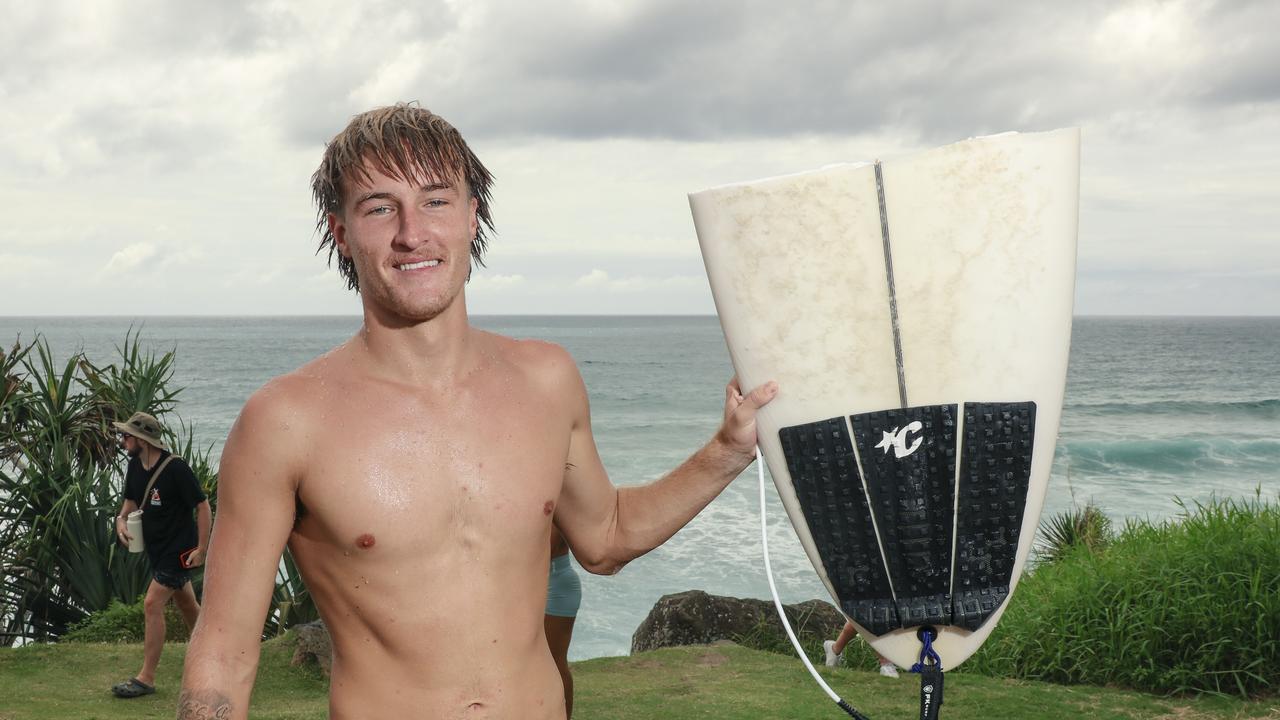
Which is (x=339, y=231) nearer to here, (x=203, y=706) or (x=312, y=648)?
(x=203, y=706)

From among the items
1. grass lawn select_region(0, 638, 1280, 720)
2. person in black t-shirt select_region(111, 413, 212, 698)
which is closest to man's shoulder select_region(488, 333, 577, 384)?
grass lawn select_region(0, 638, 1280, 720)

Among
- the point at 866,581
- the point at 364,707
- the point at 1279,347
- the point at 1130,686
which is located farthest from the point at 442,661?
the point at 1279,347

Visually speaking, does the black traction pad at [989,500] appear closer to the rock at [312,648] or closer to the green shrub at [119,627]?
the rock at [312,648]

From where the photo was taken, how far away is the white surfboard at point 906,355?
205 cm

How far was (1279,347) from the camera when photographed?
6619cm

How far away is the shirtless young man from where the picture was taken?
1754 mm

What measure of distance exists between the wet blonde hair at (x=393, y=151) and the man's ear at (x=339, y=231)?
1 cm

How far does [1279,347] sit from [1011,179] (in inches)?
2928

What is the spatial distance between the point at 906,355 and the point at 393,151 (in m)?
1.01

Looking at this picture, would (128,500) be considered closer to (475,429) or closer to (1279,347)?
(475,429)

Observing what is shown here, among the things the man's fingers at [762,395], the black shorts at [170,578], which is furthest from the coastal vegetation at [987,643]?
the man's fingers at [762,395]

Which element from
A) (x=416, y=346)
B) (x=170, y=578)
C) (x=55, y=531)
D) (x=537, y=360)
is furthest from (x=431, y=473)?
(x=55, y=531)

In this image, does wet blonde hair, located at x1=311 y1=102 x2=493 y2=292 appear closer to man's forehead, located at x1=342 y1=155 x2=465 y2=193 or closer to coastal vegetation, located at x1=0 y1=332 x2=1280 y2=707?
man's forehead, located at x1=342 y1=155 x2=465 y2=193

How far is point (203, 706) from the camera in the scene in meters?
1.70
